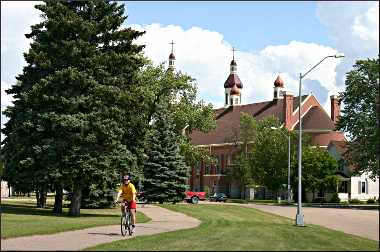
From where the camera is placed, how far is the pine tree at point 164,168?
52.9 m

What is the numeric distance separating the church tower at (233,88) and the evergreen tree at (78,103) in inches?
3785

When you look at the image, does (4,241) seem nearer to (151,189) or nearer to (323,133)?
(151,189)

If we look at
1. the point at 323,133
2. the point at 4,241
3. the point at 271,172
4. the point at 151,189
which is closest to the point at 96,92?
the point at 4,241

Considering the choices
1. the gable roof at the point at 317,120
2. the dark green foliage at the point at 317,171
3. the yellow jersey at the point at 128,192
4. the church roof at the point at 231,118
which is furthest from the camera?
the church roof at the point at 231,118

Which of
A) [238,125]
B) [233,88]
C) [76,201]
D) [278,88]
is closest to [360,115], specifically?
[76,201]

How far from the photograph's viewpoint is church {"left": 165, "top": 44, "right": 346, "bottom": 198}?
9200cm

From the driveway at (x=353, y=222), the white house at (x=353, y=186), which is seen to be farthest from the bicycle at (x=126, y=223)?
the white house at (x=353, y=186)

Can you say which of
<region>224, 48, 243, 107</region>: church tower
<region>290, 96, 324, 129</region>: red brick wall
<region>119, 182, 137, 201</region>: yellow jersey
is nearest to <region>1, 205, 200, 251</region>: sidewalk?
<region>119, 182, 137, 201</region>: yellow jersey

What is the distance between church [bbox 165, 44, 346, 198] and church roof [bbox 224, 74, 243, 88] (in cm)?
1524

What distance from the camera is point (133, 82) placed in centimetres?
3397

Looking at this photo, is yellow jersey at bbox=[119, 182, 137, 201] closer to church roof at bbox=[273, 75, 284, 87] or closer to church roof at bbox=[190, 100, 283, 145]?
church roof at bbox=[190, 100, 283, 145]

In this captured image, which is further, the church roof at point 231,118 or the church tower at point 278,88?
the church tower at point 278,88

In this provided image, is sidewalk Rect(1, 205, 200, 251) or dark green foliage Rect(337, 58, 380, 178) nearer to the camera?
sidewalk Rect(1, 205, 200, 251)

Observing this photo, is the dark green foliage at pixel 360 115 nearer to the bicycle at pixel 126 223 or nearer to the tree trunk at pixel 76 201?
the tree trunk at pixel 76 201
